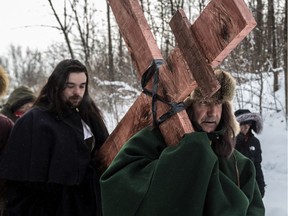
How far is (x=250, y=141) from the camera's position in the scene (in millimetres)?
4148


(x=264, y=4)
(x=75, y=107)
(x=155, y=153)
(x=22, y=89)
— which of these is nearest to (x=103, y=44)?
(x=264, y=4)

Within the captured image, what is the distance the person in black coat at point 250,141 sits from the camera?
160 inches

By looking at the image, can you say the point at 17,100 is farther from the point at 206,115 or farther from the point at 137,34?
the point at 206,115

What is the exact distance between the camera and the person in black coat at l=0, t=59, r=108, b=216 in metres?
1.89

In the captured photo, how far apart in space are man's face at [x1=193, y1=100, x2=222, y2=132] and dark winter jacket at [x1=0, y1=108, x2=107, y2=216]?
66 centimetres

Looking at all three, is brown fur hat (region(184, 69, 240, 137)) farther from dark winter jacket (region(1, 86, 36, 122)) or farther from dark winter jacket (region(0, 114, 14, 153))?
dark winter jacket (region(1, 86, 36, 122))

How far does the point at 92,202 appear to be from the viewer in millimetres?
1961

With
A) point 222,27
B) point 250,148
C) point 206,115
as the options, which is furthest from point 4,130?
point 250,148

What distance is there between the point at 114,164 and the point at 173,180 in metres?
0.27

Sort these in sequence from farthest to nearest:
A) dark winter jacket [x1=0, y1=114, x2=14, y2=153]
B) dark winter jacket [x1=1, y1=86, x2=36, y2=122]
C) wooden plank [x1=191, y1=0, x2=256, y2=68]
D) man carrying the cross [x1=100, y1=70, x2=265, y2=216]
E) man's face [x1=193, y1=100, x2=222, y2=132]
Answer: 1. dark winter jacket [x1=1, y1=86, x2=36, y2=122]
2. dark winter jacket [x1=0, y1=114, x2=14, y2=153]
3. man's face [x1=193, y1=100, x2=222, y2=132]
4. man carrying the cross [x1=100, y1=70, x2=265, y2=216]
5. wooden plank [x1=191, y1=0, x2=256, y2=68]

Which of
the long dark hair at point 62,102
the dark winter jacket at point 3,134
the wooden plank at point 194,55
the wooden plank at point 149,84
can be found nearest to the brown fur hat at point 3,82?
the dark winter jacket at point 3,134

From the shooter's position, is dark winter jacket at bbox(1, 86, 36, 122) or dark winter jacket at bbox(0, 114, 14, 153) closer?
dark winter jacket at bbox(0, 114, 14, 153)

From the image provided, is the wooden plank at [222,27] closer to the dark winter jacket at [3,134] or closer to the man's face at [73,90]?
the man's face at [73,90]

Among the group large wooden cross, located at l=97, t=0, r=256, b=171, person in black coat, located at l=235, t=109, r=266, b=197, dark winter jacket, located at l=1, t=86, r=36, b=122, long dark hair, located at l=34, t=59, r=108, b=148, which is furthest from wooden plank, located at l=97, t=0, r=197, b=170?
person in black coat, located at l=235, t=109, r=266, b=197
